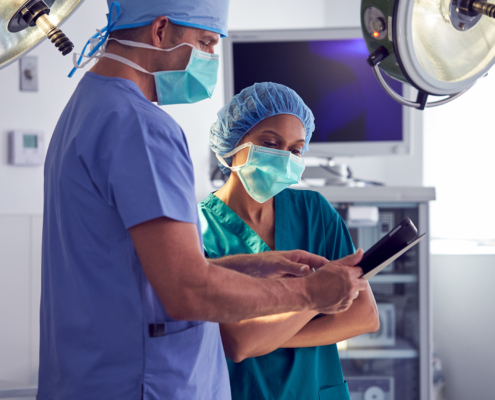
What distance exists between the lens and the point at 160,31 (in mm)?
875

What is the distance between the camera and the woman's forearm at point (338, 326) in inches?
43.0

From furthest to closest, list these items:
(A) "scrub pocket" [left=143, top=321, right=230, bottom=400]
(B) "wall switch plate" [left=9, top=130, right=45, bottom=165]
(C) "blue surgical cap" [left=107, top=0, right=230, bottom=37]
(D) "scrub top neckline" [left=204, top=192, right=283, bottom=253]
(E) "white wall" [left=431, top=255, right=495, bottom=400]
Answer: (E) "white wall" [left=431, top=255, right=495, bottom=400] < (B) "wall switch plate" [left=9, top=130, right=45, bottom=165] < (D) "scrub top neckline" [left=204, top=192, right=283, bottom=253] < (C) "blue surgical cap" [left=107, top=0, right=230, bottom=37] < (A) "scrub pocket" [left=143, top=321, right=230, bottom=400]

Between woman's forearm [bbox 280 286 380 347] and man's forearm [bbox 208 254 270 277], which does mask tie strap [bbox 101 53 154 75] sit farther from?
woman's forearm [bbox 280 286 380 347]

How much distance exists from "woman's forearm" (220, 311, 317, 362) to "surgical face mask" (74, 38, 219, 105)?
1.59 ft

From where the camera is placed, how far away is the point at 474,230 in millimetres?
2680

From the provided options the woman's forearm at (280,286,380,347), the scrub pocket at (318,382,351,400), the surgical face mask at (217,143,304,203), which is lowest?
the scrub pocket at (318,382,351,400)

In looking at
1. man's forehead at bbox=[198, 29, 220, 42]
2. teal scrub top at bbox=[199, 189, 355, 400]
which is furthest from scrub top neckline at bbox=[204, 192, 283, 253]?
man's forehead at bbox=[198, 29, 220, 42]

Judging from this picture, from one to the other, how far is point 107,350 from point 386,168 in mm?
2345

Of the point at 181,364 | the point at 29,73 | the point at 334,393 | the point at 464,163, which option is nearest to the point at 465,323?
the point at 464,163

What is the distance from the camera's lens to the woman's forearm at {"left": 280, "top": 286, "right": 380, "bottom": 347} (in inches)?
43.0

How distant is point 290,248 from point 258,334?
0.28 m

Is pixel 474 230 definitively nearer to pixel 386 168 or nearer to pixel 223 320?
pixel 386 168

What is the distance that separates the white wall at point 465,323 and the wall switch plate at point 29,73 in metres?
2.17

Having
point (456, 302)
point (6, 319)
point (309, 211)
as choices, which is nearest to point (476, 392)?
point (456, 302)
